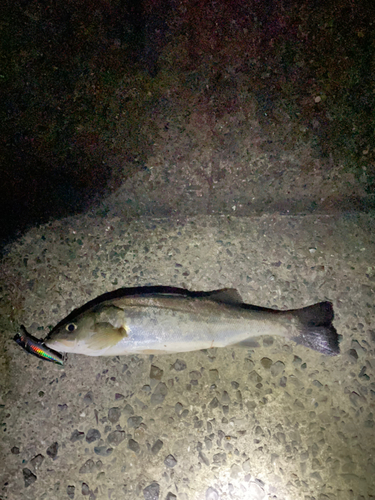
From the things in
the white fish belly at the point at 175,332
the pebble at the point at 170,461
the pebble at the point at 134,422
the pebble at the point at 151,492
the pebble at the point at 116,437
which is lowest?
the pebble at the point at 151,492

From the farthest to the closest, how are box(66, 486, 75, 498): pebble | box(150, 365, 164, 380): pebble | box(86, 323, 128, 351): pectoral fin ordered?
box(150, 365, 164, 380): pebble → box(66, 486, 75, 498): pebble → box(86, 323, 128, 351): pectoral fin

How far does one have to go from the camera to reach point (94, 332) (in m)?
2.73

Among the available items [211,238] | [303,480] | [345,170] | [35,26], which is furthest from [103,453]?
[35,26]

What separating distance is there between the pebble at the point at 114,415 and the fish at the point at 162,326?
720 millimetres

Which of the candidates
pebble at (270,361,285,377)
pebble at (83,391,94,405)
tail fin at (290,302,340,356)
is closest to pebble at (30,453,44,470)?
pebble at (83,391,94,405)

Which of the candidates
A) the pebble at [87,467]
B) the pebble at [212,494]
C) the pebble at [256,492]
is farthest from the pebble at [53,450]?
the pebble at [256,492]

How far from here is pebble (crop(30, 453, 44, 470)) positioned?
2957 millimetres

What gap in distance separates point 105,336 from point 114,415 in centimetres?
99

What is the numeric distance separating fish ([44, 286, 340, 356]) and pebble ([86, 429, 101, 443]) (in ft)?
2.98

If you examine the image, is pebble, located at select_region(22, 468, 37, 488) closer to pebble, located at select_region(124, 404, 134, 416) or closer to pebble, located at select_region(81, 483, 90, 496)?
pebble, located at select_region(81, 483, 90, 496)

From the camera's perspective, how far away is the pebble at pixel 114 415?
10.0 ft

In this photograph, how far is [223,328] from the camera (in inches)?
111

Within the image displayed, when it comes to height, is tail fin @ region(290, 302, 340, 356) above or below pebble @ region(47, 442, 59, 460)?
above

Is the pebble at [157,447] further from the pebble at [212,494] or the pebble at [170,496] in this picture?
the pebble at [212,494]
